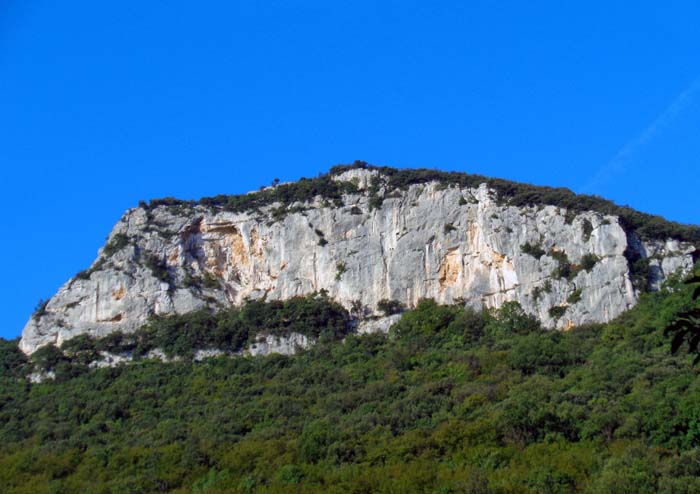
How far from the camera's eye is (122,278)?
212 feet

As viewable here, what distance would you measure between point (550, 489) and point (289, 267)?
32.7 m

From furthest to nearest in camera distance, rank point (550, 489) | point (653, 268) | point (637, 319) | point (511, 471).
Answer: point (653, 268)
point (637, 319)
point (511, 471)
point (550, 489)

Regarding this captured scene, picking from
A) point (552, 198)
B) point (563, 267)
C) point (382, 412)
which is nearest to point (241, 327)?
point (382, 412)

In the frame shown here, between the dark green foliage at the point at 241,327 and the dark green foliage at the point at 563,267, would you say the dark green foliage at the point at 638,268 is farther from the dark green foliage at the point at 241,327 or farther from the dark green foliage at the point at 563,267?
the dark green foliage at the point at 241,327

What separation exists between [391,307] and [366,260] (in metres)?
3.87

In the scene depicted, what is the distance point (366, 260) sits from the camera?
2463 inches

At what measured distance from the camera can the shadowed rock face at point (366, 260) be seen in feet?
187

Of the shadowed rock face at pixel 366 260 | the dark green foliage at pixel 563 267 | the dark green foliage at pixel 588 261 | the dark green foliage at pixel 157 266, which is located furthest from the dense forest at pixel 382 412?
the dark green foliage at pixel 588 261

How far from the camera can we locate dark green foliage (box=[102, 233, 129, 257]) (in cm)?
6688

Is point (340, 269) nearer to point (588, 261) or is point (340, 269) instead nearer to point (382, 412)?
point (588, 261)

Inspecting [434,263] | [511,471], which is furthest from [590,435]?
[434,263]

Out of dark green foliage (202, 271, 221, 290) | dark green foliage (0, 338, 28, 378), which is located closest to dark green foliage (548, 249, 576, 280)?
dark green foliage (202, 271, 221, 290)

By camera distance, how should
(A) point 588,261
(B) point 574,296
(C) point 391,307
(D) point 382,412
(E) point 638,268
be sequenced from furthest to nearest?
(C) point 391,307
(A) point 588,261
(E) point 638,268
(B) point 574,296
(D) point 382,412

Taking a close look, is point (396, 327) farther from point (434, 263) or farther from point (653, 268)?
point (653, 268)
